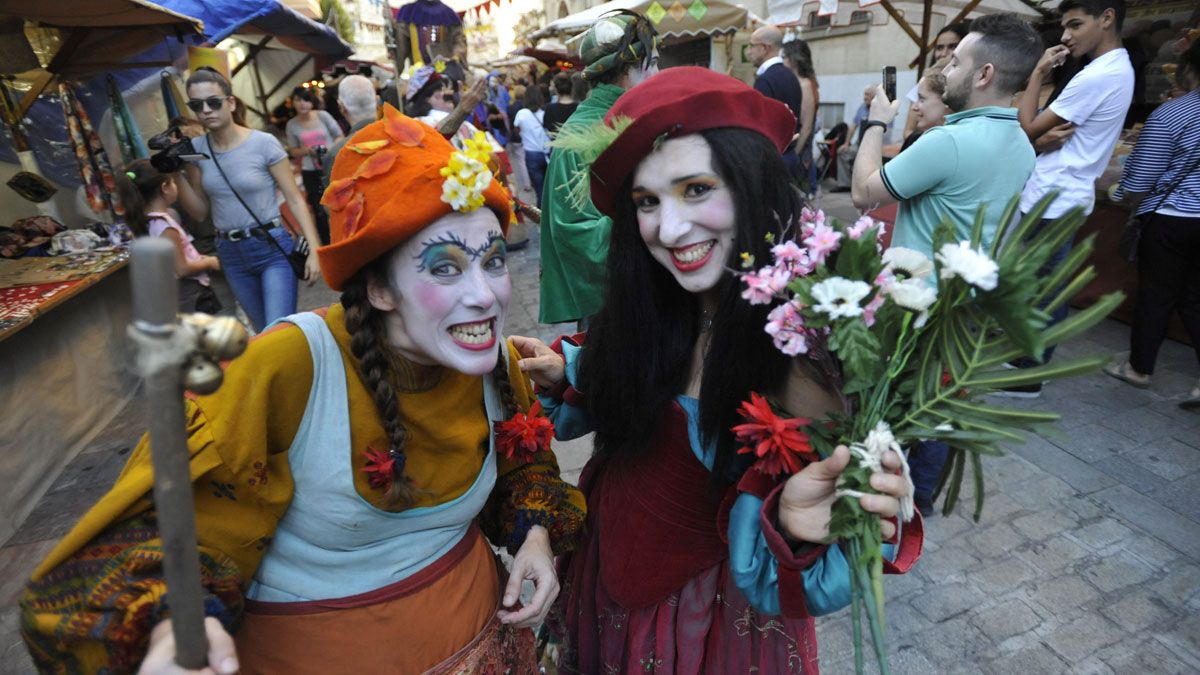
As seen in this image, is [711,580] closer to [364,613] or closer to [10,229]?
[364,613]

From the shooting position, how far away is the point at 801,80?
6.39 meters

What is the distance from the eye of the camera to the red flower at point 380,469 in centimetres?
124

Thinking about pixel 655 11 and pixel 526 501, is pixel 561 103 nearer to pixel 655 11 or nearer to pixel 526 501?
pixel 655 11

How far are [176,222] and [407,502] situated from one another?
355 centimetres

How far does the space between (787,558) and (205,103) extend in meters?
3.96

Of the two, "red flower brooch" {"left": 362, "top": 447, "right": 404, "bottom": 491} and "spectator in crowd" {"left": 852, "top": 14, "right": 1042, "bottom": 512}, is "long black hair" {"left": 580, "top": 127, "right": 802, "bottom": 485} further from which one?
"spectator in crowd" {"left": 852, "top": 14, "right": 1042, "bottom": 512}

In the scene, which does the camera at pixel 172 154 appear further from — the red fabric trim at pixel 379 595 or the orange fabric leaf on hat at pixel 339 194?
the red fabric trim at pixel 379 595

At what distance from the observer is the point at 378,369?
1265 millimetres

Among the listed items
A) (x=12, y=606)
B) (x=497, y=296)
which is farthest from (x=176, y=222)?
(x=497, y=296)

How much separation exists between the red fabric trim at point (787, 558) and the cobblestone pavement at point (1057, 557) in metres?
1.39

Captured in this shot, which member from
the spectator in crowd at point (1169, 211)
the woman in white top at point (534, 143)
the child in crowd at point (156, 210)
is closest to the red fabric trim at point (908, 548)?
the spectator in crowd at point (1169, 211)

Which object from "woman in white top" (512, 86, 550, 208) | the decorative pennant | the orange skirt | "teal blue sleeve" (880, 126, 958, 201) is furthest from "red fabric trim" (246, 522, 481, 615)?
the decorative pennant

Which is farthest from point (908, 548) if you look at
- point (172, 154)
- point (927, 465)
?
point (172, 154)

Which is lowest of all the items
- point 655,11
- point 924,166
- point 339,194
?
point 924,166
